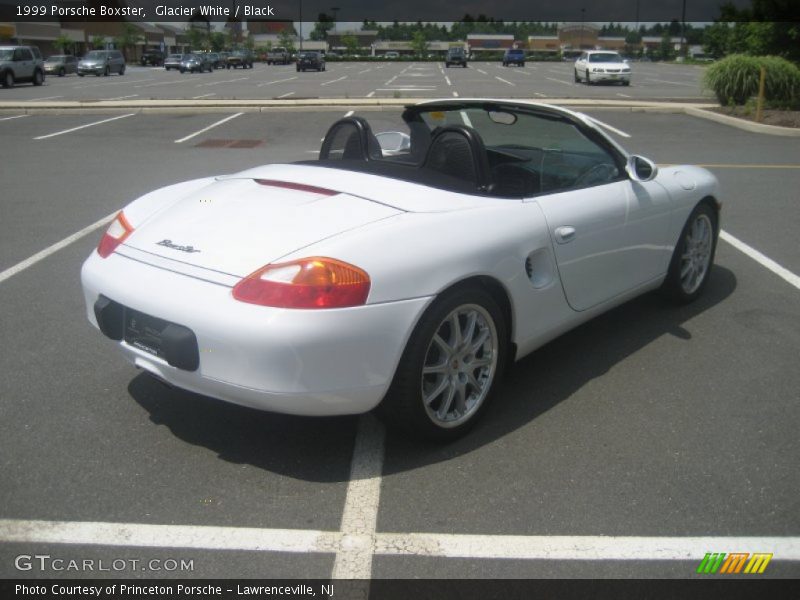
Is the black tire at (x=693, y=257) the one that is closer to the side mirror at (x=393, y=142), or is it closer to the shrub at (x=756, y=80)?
the side mirror at (x=393, y=142)

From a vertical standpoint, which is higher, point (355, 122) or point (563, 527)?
point (355, 122)

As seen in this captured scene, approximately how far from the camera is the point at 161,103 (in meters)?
19.9

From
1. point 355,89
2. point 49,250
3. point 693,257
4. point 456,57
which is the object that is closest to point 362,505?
point 693,257

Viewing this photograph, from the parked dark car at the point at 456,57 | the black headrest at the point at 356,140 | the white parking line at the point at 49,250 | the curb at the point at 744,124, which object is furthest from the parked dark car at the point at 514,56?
the black headrest at the point at 356,140

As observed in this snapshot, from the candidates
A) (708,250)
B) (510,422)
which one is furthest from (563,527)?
(708,250)

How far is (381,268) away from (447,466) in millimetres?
890

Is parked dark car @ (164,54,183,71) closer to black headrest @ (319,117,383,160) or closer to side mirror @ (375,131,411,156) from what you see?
side mirror @ (375,131,411,156)

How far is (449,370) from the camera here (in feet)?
10.9

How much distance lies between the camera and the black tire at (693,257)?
4961 mm

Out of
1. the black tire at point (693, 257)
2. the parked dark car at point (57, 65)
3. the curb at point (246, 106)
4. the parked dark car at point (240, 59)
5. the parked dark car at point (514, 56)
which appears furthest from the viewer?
the parked dark car at point (240, 59)

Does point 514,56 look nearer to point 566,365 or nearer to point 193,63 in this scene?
point 193,63

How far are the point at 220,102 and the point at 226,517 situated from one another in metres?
18.3

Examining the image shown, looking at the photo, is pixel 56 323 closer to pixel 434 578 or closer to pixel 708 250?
pixel 434 578

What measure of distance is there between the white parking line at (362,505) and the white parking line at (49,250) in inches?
141
